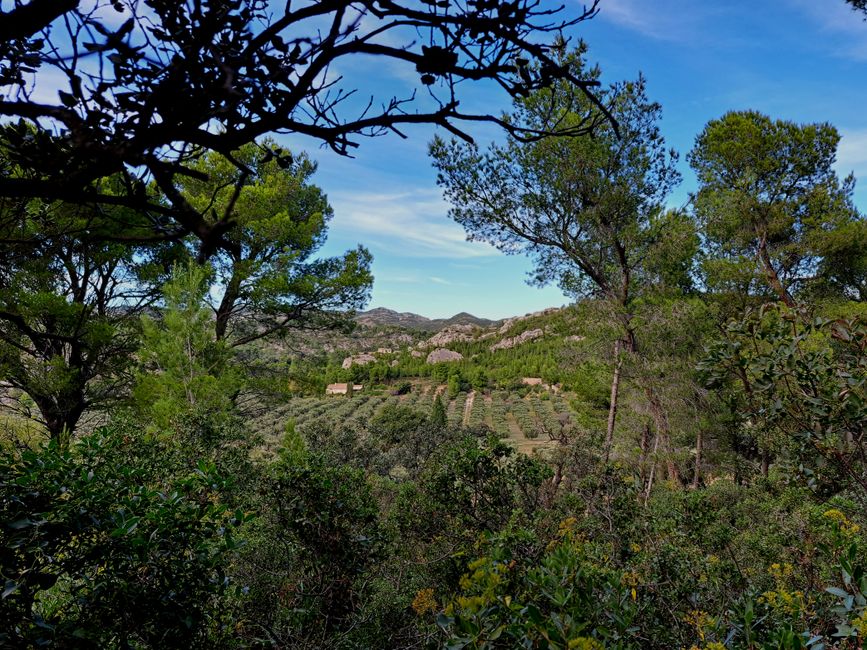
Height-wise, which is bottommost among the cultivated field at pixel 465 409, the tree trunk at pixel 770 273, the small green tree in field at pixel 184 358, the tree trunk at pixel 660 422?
the cultivated field at pixel 465 409

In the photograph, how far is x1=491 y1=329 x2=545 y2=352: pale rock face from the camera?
101 metres

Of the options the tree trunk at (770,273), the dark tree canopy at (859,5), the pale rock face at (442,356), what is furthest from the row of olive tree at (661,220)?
the pale rock face at (442,356)

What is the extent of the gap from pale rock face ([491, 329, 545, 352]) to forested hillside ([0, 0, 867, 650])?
8642 centimetres

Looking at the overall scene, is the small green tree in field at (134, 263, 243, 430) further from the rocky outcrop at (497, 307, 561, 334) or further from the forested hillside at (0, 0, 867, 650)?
the rocky outcrop at (497, 307, 561, 334)

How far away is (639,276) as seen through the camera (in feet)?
33.5

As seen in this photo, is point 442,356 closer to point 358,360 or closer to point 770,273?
point 358,360

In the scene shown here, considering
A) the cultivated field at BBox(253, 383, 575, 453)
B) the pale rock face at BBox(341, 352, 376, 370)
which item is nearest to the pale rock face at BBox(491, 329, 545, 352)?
the cultivated field at BBox(253, 383, 575, 453)

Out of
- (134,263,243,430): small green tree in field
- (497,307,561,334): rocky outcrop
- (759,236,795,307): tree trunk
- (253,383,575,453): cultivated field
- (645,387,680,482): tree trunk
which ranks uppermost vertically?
(497,307,561,334): rocky outcrop

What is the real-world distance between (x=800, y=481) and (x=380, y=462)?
19.3m

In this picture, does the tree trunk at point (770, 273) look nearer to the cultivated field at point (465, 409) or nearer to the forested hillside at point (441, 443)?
the forested hillside at point (441, 443)

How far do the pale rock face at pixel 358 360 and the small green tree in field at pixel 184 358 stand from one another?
250 feet

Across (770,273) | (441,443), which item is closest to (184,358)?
(441,443)

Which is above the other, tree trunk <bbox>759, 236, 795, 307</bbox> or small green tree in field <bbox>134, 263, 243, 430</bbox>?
tree trunk <bbox>759, 236, 795, 307</bbox>

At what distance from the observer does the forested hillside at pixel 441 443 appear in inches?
47.4
